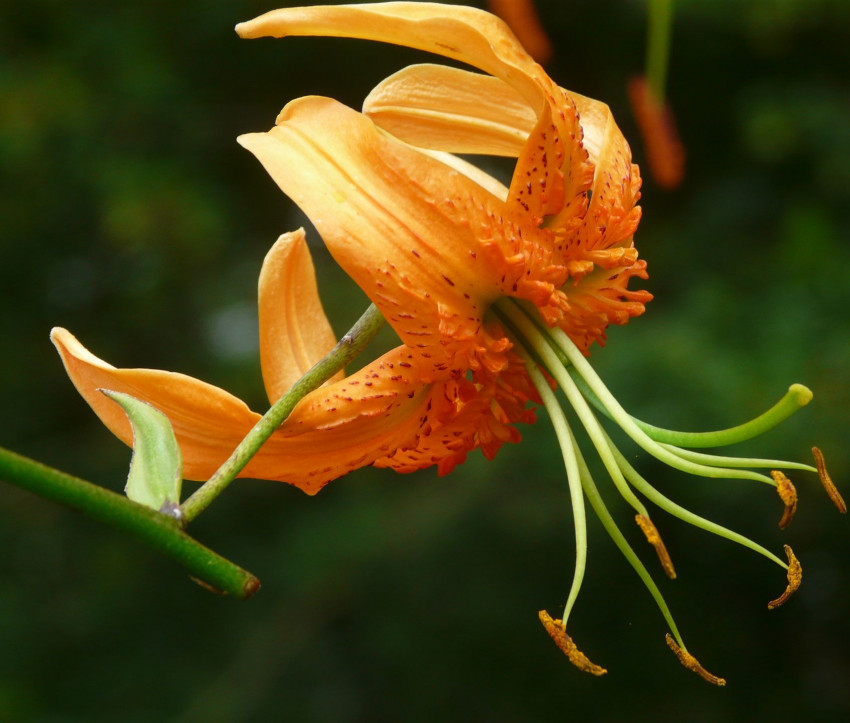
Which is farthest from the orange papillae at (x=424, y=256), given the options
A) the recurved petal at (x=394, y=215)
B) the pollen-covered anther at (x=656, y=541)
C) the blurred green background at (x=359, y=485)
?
the blurred green background at (x=359, y=485)

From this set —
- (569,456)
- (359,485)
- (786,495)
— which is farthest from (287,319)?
(359,485)

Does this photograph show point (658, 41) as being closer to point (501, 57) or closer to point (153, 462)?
point (501, 57)

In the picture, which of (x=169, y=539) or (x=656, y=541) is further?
(x=656, y=541)

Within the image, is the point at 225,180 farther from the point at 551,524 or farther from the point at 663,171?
the point at 663,171

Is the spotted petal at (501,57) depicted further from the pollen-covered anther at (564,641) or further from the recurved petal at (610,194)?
the pollen-covered anther at (564,641)

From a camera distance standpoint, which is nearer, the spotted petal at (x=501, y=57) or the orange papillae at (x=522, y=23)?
the spotted petal at (x=501, y=57)

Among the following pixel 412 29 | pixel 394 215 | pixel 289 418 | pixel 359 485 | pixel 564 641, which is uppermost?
pixel 412 29

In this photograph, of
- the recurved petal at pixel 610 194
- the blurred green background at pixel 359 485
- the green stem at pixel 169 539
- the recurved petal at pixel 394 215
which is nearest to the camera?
the green stem at pixel 169 539
